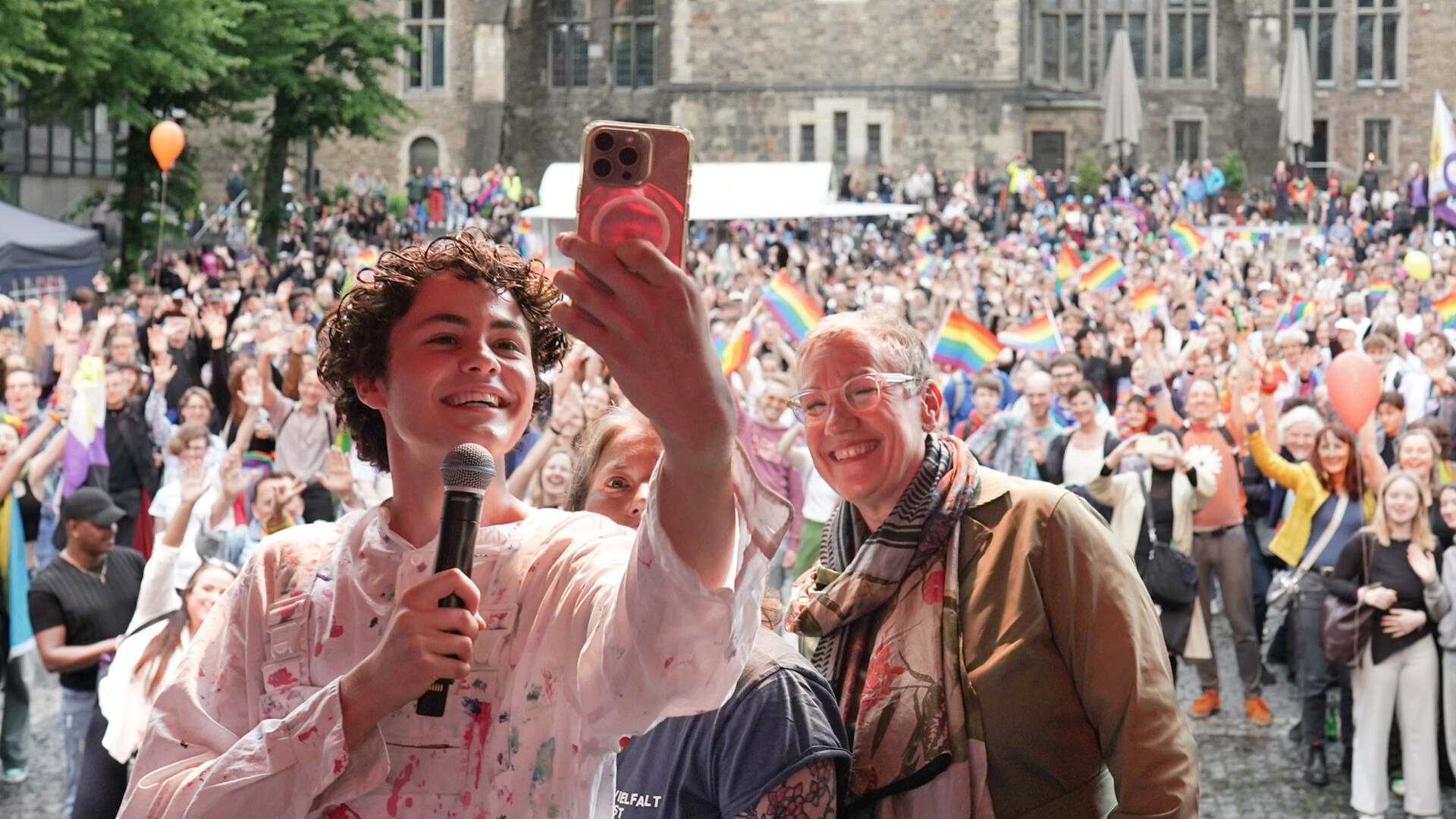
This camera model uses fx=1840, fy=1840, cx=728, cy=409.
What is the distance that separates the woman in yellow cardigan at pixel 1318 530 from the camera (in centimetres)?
727

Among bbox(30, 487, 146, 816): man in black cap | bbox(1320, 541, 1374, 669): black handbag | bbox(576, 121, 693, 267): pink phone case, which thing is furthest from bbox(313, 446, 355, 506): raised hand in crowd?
bbox(576, 121, 693, 267): pink phone case

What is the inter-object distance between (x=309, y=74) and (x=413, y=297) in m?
30.0

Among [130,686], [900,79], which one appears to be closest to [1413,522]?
[130,686]

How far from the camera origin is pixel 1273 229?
28078 mm

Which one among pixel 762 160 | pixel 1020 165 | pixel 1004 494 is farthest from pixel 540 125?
pixel 1004 494

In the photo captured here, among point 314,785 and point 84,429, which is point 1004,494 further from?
point 84,429

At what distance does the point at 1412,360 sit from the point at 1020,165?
2069 cm

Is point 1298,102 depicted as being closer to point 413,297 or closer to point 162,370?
point 162,370

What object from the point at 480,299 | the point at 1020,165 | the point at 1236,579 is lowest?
the point at 1236,579

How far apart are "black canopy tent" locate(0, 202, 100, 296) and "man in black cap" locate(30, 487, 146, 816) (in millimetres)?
12235

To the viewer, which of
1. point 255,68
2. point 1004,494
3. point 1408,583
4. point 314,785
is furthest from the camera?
point 255,68

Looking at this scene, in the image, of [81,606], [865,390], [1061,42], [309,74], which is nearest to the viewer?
[865,390]

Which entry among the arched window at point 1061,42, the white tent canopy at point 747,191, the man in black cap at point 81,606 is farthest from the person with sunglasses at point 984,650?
the arched window at point 1061,42

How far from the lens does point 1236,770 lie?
7.27 meters
